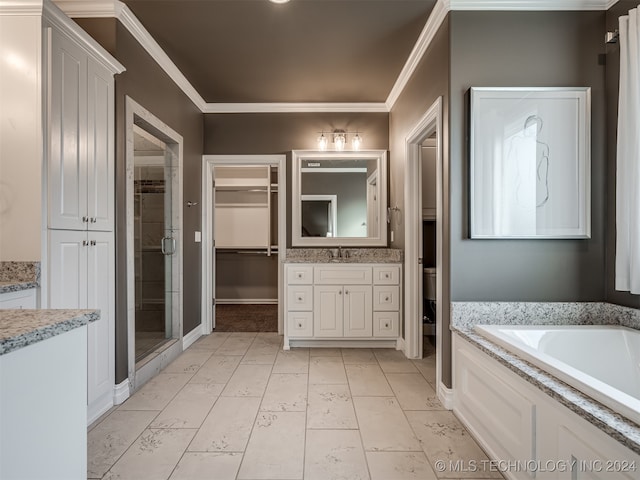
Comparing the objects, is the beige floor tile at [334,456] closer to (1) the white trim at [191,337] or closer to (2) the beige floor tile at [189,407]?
(2) the beige floor tile at [189,407]

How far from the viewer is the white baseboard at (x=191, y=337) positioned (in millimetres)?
3460

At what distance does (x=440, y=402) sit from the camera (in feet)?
7.56

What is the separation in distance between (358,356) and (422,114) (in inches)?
86.6

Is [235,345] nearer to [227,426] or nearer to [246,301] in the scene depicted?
[227,426]

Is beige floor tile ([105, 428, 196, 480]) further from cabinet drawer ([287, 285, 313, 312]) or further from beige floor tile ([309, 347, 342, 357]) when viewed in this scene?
cabinet drawer ([287, 285, 313, 312])

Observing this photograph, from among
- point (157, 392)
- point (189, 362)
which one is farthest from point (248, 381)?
point (189, 362)

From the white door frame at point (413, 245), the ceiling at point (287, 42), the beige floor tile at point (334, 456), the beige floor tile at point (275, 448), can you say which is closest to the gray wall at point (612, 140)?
the ceiling at point (287, 42)

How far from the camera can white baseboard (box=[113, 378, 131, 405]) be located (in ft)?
7.39

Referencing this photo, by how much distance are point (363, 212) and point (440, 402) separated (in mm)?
2197

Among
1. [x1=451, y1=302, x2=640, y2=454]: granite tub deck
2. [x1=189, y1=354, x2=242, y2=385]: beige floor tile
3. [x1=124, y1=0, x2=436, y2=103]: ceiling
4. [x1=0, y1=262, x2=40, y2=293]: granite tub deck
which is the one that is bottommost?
[x1=189, y1=354, x2=242, y2=385]: beige floor tile

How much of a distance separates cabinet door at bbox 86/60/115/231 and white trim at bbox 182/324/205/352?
166 cm

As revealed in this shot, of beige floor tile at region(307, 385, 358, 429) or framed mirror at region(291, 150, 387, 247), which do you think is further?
framed mirror at region(291, 150, 387, 247)

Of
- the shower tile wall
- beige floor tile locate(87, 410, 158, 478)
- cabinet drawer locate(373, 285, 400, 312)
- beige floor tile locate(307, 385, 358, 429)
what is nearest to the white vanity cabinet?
cabinet drawer locate(373, 285, 400, 312)

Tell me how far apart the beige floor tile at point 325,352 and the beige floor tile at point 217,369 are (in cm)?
70
